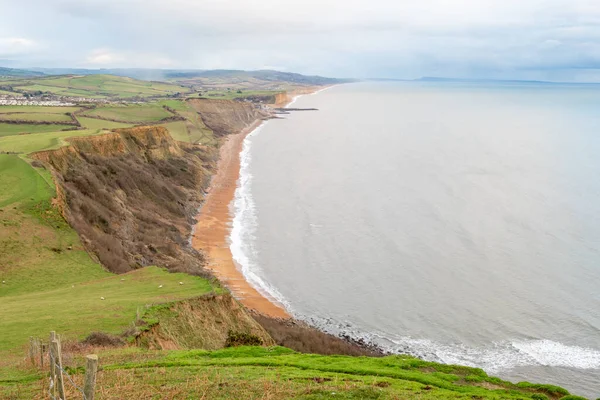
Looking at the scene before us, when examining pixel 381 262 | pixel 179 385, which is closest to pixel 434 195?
pixel 381 262

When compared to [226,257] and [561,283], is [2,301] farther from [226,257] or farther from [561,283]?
[561,283]

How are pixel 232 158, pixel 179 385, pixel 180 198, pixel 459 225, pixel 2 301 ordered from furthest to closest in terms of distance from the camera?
pixel 232 158 < pixel 180 198 < pixel 459 225 < pixel 2 301 < pixel 179 385

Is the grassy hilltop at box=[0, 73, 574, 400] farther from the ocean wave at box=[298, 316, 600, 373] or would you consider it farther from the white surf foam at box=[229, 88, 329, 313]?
the white surf foam at box=[229, 88, 329, 313]

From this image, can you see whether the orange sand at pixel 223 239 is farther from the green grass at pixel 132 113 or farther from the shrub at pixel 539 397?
the green grass at pixel 132 113

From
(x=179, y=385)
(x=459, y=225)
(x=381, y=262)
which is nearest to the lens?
(x=179, y=385)

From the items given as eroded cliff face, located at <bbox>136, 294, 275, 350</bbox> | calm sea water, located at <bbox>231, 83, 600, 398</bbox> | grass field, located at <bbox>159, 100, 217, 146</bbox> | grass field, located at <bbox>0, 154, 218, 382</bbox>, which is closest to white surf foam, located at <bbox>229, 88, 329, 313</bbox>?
calm sea water, located at <bbox>231, 83, 600, 398</bbox>

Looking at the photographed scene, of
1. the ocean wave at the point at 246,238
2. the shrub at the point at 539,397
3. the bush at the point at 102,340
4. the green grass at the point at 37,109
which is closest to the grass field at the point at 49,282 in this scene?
the bush at the point at 102,340

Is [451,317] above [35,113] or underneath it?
underneath
